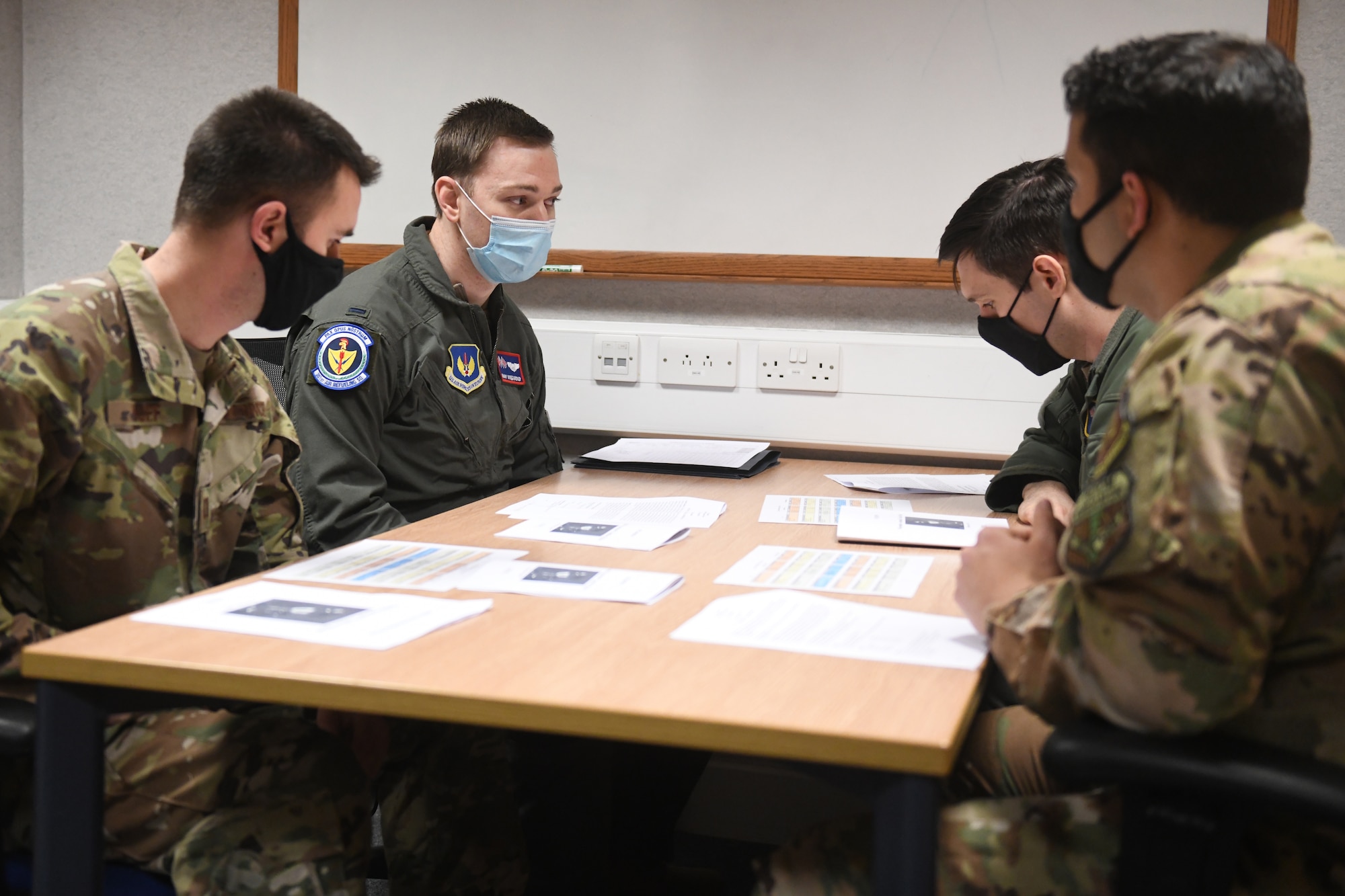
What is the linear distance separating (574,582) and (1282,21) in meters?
1.91

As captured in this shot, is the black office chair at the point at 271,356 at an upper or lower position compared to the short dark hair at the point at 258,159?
lower

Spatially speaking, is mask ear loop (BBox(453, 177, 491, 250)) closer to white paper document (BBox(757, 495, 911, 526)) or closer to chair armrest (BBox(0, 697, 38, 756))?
white paper document (BBox(757, 495, 911, 526))

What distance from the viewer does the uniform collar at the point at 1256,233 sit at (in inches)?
33.5

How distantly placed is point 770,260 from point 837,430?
16.2 inches

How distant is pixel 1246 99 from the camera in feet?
2.69

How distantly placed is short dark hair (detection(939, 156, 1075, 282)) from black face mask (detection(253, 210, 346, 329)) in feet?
3.23

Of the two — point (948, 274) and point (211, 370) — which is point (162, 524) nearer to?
point (211, 370)

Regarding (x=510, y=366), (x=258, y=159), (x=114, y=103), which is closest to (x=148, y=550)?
(x=258, y=159)

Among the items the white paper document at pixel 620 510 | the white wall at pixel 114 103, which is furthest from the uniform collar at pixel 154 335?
the white wall at pixel 114 103

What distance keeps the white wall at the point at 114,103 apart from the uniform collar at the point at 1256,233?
2485 mm

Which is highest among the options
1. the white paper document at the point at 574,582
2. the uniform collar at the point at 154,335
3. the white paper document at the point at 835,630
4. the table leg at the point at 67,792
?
the uniform collar at the point at 154,335

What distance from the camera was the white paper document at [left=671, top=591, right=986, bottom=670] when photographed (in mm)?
929

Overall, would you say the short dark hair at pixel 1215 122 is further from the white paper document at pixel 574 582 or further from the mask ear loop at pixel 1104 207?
the white paper document at pixel 574 582

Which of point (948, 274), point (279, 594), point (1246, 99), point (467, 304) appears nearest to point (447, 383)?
point (467, 304)
